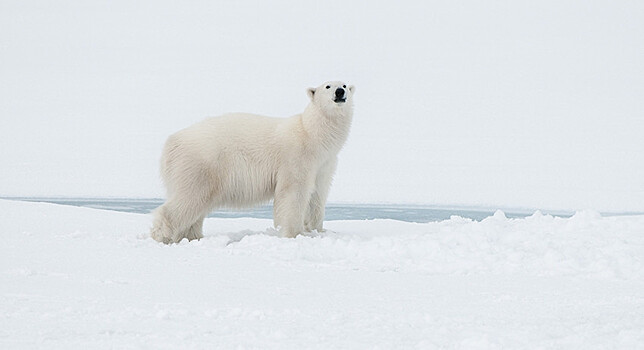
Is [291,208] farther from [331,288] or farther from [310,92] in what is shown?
[331,288]

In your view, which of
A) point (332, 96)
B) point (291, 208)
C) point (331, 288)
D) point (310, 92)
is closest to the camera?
point (331, 288)

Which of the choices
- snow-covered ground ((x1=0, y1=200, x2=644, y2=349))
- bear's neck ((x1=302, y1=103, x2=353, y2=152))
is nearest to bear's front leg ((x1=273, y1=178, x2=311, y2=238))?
snow-covered ground ((x1=0, y1=200, x2=644, y2=349))

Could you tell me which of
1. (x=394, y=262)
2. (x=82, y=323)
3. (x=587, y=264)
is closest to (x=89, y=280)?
(x=82, y=323)

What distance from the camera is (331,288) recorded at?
4375 mm

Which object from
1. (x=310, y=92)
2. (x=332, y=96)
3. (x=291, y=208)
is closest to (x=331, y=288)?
(x=291, y=208)

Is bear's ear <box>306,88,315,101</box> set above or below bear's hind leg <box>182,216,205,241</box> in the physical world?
above

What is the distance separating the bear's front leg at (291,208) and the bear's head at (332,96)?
785 mm

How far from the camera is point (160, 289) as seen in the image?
421 cm

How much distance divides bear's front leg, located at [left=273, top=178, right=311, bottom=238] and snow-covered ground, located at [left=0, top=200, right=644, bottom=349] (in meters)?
0.27

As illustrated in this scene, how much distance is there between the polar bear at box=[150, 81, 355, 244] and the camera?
6434 mm

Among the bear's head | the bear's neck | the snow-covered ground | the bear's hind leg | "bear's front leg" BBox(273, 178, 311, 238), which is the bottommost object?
the snow-covered ground

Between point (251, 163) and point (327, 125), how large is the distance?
78 cm

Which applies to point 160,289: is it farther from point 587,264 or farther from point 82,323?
point 587,264

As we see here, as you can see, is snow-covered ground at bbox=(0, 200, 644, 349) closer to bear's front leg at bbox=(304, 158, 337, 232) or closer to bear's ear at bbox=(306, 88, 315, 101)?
bear's front leg at bbox=(304, 158, 337, 232)
